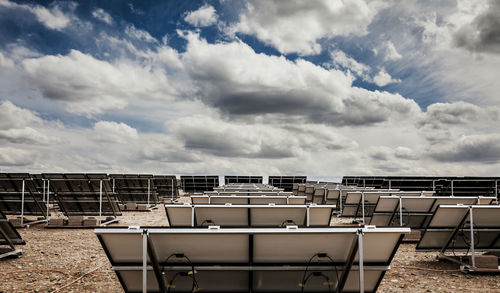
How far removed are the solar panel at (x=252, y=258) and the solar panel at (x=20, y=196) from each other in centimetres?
1244

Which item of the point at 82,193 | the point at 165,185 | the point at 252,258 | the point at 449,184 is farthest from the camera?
the point at 165,185

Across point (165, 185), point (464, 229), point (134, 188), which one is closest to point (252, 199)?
point (464, 229)

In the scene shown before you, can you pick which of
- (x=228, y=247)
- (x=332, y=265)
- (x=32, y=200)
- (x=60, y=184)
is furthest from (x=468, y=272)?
(x=32, y=200)

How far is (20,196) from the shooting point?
1517 centimetres

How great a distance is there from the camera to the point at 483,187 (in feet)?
71.2

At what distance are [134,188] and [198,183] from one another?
62.0ft

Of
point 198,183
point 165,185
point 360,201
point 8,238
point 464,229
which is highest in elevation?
point 464,229

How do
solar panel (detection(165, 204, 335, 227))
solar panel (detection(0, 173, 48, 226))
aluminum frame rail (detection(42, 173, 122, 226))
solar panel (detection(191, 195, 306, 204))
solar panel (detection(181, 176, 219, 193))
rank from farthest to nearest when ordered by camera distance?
solar panel (detection(181, 176, 219, 193))
aluminum frame rail (detection(42, 173, 122, 226))
solar panel (detection(0, 173, 48, 226))
solar panel (detection(191, 195, 306, 204))
solar panel (detection(165, 204, 335, 227))

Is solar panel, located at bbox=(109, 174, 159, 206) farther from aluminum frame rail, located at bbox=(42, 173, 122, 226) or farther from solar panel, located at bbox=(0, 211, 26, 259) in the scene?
solar panel, located at bbox=(0, 211, 26, 259)

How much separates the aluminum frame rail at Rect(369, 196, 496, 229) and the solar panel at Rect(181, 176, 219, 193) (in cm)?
2998

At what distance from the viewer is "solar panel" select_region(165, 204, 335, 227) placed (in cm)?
740

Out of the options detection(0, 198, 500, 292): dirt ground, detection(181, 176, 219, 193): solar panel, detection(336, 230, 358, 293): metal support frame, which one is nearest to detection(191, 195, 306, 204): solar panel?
detection(0, 198, 500, 292): dirt ground

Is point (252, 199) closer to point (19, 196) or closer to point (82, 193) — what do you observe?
→ point (82, 193)

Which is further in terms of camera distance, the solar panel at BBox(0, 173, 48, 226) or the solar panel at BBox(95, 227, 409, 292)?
the solar panel at BBox(0, 173, 48, 226)
